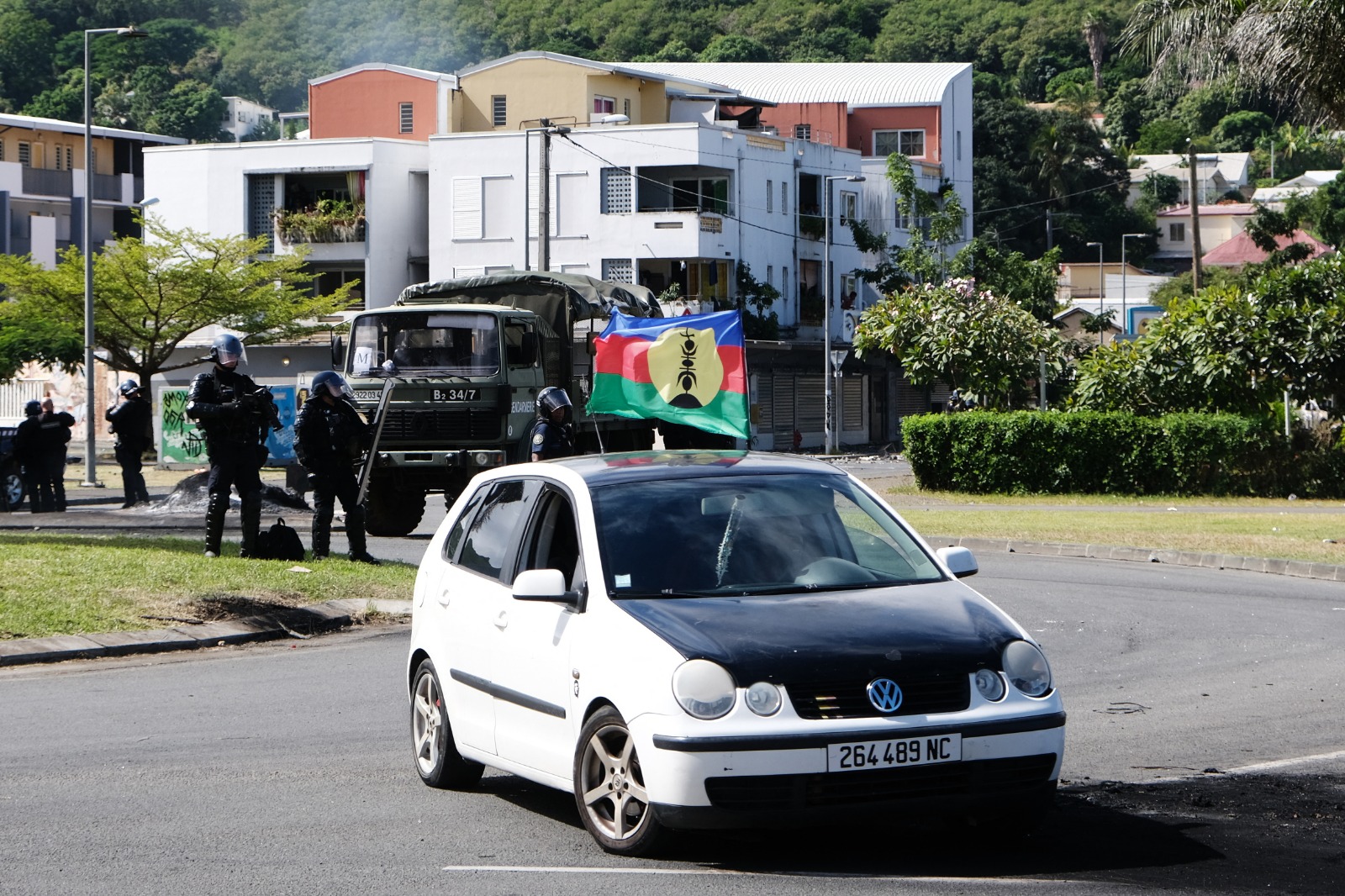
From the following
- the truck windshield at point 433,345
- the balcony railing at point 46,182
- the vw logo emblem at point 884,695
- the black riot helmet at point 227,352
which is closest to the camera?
the vw logo emblem at point 884,695

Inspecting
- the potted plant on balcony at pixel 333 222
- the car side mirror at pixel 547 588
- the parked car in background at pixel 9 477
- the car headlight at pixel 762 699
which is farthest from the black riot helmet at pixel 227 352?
the potted plant on balcony at pixel 333 222

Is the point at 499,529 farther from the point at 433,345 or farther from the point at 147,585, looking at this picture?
the point at 433,345

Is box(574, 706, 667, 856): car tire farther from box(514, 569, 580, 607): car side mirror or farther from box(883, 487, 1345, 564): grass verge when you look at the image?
box(883, 487, 1345, 564): grass verge

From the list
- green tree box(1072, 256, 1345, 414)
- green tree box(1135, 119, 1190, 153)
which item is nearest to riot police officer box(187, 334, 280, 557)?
green tree box(1072, 256, 1345, 414)

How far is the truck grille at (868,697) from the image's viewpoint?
239 inches

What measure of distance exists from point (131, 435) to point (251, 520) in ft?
35.7

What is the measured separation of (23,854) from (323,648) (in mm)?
5993

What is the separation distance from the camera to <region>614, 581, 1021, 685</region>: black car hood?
6.12 meters

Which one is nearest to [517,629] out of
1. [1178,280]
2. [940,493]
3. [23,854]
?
[23,854]

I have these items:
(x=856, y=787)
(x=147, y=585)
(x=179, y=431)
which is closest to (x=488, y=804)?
(x=856, y=787)

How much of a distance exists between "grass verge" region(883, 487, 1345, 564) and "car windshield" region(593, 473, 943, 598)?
508 inches

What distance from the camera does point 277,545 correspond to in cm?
1622

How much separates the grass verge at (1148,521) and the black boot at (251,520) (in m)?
8.99

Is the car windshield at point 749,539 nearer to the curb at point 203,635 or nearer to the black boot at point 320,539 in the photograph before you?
the curb at point 203,635
